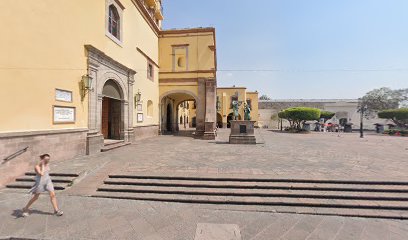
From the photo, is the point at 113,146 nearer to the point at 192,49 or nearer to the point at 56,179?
the point at 56,179

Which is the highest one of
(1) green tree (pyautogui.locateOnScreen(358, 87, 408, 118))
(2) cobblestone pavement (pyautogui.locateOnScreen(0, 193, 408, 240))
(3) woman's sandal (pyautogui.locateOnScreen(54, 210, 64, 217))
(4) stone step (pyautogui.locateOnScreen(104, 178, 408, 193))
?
(1) green tree (pyautogui.locateOnScreen(358, 87, 408, 118))

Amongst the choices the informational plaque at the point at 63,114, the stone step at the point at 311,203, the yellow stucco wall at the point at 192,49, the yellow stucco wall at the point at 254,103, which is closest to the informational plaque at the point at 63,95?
the informational plaque at the point at 63,114

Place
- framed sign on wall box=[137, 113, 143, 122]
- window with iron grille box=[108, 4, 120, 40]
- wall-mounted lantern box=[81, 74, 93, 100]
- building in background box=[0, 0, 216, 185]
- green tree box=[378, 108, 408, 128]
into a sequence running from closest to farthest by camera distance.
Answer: building in background box=[0, 0, 216, 185] → wall-mounted lantern box=[81, 74, 93, 100] → window with iron grille box=[108, 4, 120, 40] → framed sign on wall box=[137, 113, 143, 122] → green tree box=[378, 108, 408, 128]

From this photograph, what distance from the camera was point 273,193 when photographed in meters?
5.12

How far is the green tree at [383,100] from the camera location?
140ft

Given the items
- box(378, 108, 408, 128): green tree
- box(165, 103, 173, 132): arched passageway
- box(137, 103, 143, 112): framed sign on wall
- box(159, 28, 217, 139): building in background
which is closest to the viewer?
box(137, 103, 143, 112): framed sign on wall

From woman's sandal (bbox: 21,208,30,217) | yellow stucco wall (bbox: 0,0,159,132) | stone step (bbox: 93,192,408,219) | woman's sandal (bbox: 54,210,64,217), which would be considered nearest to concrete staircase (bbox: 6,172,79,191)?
stone step (bbox: 93,192,408,219)

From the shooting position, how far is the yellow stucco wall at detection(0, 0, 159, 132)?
5.63m

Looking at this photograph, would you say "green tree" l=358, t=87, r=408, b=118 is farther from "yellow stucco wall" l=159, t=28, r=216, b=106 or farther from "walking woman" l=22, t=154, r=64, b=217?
"walking woman" l=22, t=154, r=64, b=217

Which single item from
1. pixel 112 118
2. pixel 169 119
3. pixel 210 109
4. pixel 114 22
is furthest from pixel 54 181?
pixel 169 119

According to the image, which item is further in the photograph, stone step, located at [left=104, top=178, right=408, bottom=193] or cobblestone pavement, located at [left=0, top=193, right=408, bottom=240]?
stone step, located at [left=104, top=178, right=408, bottom=193]

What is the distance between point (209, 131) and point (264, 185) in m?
11.3

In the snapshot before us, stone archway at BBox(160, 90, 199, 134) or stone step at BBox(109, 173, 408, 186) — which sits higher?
stone archway at BBox(160, 90, 199, 134)

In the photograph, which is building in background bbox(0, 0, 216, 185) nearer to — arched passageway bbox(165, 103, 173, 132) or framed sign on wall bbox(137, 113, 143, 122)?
framed sign on wall bbox(137, 113, 143, 122)
